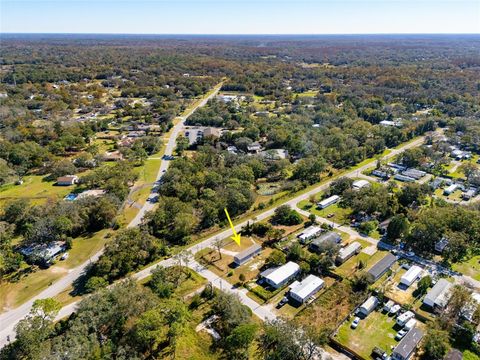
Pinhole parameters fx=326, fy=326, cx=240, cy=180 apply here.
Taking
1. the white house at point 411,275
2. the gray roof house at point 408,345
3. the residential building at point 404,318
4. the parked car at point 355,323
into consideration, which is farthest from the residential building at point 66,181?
the gray roof house at point 408,345

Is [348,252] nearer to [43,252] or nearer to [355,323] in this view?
[355,323]

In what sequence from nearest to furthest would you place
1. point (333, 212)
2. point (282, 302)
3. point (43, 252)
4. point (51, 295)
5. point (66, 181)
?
point (282, 302) → point (51, 295) → point (43, 252) → point (333, 212) → point (66, 181)

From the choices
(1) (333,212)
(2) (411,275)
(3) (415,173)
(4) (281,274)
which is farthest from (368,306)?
(3) (415,173)

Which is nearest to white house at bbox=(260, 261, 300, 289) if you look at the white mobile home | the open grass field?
the white mobile home

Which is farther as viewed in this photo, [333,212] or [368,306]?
[333,212]

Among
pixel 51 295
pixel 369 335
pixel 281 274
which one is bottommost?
pixel 51 295

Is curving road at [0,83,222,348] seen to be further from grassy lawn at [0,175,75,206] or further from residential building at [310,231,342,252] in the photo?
residential building at [310,231,342,252]
